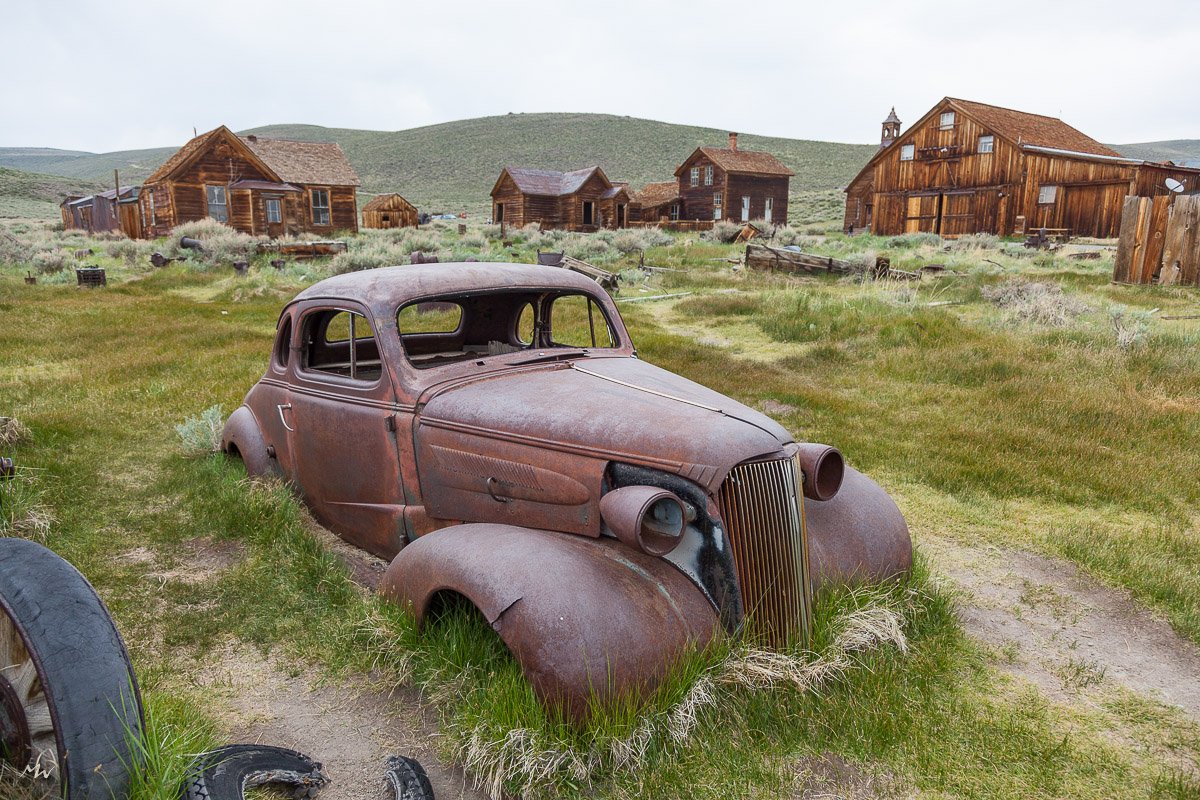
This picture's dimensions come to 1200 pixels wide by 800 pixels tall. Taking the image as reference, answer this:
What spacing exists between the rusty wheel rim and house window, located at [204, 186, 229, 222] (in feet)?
110

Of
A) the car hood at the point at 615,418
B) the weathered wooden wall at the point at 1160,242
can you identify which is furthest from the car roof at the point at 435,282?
the weathered wooden wall at the point at 1160,242

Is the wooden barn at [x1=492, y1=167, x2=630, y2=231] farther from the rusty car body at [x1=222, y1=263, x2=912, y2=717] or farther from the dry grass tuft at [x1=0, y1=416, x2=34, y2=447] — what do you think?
the rusty car body at [x1=222, y1=263, x2=912, y2=717]

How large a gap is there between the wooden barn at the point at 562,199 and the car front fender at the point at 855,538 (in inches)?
1514

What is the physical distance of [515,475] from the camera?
10.5ft

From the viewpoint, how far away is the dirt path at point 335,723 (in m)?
2.64

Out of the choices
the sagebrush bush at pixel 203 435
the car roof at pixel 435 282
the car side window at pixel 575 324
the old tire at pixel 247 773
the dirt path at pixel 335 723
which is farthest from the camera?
the car side window at pixel 575 324

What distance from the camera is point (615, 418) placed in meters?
3.08

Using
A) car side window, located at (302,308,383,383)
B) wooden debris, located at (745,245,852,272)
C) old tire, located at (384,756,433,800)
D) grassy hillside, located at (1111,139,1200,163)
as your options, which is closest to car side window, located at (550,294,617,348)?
car side window, located at (302,308,383,383)

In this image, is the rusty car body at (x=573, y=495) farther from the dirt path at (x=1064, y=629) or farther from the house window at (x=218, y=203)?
the house window at (x=218, y=203)

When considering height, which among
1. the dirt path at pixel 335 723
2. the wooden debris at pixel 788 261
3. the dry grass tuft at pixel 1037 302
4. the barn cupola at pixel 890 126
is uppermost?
the barn cupola at pixel 890 126

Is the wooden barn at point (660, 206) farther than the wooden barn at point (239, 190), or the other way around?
the wooden barn at point (660, 206)

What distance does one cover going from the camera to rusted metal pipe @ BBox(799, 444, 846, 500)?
10.9 feet

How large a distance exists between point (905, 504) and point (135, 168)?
12992cm

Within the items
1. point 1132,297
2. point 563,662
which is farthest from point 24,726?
point 1132,297
